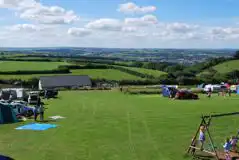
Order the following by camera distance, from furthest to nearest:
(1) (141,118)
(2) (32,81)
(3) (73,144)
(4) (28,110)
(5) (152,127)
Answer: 1. (2) (32,81)
2. (4) (28,110)
3. (1) (141,118)
4. (5) (152,127)
5. (3) (73,144)

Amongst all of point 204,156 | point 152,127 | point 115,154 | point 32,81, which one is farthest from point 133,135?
point 32,81

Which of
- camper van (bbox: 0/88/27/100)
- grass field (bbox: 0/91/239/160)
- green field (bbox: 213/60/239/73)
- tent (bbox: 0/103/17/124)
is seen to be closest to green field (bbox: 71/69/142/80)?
green field (bbox: 213/60/239/73)

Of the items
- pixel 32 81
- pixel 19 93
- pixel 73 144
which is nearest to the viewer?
pixel 73 144

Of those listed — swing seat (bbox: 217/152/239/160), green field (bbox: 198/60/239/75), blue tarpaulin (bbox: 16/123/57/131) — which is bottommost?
green field (bbox: 198/60/239/75)

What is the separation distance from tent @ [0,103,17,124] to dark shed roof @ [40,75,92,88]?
5519 cm

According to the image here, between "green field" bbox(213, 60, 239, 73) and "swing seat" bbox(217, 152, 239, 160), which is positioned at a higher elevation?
"swing seat" bbox(217, 152, 239, 160)

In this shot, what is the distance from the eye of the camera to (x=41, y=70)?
109 meters

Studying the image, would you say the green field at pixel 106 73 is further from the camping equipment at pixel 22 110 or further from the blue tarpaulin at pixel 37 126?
the blue tarpaulin at pixel 37 126

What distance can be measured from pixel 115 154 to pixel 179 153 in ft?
10.8

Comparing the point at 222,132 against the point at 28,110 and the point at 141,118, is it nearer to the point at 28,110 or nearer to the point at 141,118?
the point at 141,118

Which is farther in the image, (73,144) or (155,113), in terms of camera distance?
(155,113)

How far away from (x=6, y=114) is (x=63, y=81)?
195 ft

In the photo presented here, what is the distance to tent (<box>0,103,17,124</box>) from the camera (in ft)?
101

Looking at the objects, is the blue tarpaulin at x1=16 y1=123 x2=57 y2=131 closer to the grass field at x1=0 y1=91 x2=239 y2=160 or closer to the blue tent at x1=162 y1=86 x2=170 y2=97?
the grass field at x1=0 y1=91 x2=239 y2=160
